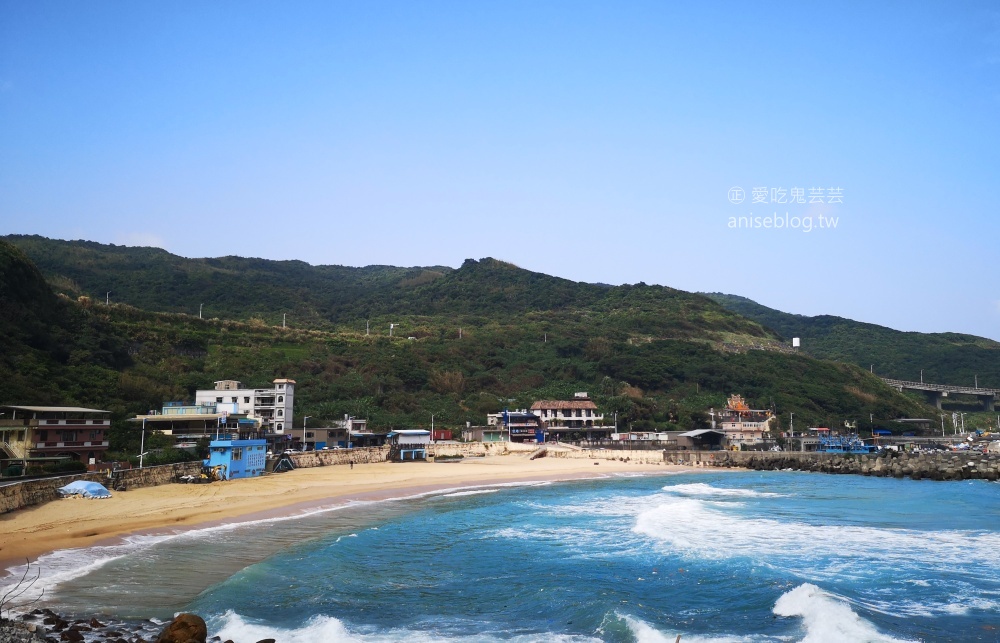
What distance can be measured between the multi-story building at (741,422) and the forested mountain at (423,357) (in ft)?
9.42

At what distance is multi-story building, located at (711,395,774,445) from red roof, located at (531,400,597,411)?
50.7ft

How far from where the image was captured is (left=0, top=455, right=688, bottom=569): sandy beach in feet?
77.2

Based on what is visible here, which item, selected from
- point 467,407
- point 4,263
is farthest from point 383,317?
point 4,263

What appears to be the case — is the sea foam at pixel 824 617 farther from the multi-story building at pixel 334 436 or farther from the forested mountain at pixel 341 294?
the forested mountain at pixel 341 294

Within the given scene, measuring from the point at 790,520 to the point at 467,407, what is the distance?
180 ft

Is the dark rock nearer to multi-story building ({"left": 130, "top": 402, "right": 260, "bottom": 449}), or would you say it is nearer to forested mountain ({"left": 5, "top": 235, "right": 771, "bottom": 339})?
multi-story building ({"left": 130, "top": 402, "right": 260, "bottom": 449})

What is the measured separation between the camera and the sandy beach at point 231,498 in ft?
77.2

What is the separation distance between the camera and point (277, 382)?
60500 millimetres

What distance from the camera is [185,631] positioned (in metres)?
12.8

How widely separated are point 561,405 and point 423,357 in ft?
77.3

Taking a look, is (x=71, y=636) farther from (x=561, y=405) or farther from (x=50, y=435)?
(x=561, y=405)

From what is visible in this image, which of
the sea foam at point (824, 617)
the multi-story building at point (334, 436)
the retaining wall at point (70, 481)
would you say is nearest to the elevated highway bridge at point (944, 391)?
the multi-story building at point (334, 436)

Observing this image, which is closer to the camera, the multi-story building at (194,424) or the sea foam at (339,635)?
the sea foam at (339,635)

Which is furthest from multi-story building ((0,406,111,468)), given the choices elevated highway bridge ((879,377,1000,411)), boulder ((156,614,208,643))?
elevated highway bridge ((879,377,1000,411))
